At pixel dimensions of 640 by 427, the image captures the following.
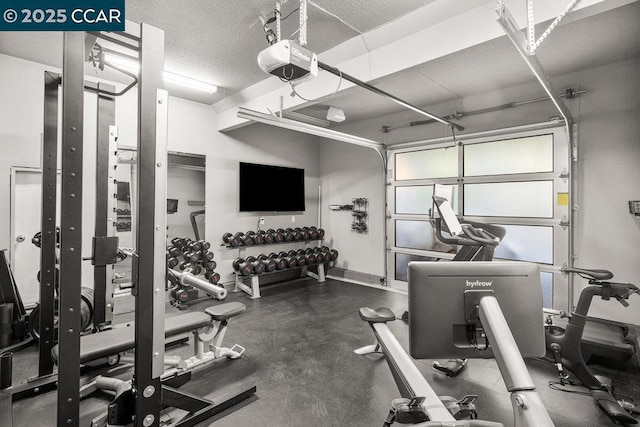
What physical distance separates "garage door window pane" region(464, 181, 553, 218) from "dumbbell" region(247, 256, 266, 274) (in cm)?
338

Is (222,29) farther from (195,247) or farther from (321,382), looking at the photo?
(321,382)

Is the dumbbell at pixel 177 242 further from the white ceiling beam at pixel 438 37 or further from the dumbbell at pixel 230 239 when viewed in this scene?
the white ceiling beam at pixel 438 37

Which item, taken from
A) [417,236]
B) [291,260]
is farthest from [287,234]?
[417,236]

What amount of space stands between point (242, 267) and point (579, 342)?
420 cm

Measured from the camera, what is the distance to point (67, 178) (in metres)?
1.42

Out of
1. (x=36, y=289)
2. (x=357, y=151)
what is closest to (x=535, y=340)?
(x=36, y=289)

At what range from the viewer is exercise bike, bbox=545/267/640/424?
225 cm

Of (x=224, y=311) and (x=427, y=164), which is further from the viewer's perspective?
(x=427, y=164)

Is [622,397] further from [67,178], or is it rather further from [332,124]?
[332,124]

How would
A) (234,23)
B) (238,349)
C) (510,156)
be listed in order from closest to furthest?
(234,23), (238,349), (510,156)

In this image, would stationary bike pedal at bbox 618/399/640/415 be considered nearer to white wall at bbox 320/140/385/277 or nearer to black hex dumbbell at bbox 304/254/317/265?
white wall at bbox 320/140/385/277

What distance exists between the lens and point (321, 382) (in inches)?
99.5

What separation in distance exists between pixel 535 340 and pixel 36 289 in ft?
15.9

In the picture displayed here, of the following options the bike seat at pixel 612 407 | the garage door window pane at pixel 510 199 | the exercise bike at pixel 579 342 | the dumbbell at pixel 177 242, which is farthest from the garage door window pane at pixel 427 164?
the dumbbell at pixel 177 242
